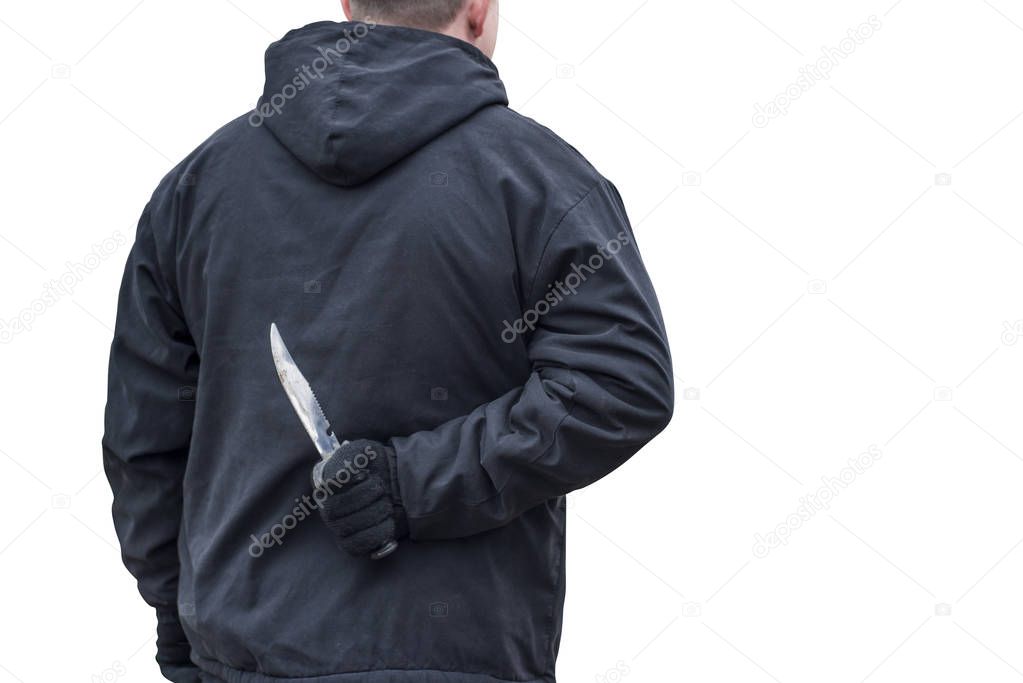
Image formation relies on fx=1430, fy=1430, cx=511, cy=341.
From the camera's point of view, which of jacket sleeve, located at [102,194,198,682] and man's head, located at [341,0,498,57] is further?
jacket sleeve, located at [102,194,198,682]

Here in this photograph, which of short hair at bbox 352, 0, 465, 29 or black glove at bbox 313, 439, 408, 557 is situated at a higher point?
short hair at bbox 352, 0, 465, 29

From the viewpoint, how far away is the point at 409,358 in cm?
228

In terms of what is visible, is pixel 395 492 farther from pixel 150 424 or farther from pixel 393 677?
pixel 150 424

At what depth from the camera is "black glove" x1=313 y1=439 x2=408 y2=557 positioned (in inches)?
86.9

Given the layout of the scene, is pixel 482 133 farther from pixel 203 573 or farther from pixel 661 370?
pixel 203 573

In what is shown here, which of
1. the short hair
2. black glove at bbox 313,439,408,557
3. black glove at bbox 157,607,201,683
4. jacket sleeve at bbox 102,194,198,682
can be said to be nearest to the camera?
black glove at bbox 313,439,408,557

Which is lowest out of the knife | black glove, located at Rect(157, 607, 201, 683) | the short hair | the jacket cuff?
black glove, located at Rect(157, 607, 201, 683)

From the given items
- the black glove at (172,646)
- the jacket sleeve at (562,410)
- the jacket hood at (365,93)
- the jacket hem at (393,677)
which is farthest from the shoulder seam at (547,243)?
the black glove at (172,646)

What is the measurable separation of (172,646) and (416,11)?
1250 millimetres

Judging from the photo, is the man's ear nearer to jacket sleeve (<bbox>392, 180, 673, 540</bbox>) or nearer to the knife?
jacket sleeve (<bbox>392, 180, 673, 540</bbox>)

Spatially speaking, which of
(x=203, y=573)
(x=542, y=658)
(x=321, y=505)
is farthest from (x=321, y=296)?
(x=542, y=658)

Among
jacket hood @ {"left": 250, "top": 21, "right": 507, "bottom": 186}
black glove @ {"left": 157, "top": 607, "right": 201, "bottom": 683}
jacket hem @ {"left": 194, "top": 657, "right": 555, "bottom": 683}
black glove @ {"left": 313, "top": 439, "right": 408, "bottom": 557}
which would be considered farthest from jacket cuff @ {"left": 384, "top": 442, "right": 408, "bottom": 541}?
black glove @ {"left": 157, "top": 607, "right": 201, "bottom": 683}

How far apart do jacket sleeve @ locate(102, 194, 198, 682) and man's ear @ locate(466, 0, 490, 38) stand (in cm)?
64

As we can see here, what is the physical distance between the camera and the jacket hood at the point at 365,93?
227 cm
